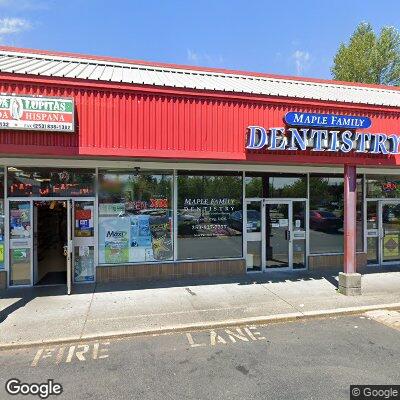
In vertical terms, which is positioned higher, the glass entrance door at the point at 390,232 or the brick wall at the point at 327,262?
the glass entrance door at the point at 390,232

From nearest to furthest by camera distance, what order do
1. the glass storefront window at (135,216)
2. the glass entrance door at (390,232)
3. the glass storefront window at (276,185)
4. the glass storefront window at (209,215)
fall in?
1. the glass storefront window at (135,216)
2. the glass storefront window at (209,215)
3. the glass storefront window at (276,185)
4. the glass entrance door at (390,232)

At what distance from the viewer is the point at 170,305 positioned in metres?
7.63

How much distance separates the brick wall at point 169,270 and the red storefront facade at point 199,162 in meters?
0.03

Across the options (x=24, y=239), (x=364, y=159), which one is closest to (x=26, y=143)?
(x=24, y=239)

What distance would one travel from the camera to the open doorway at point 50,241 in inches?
367

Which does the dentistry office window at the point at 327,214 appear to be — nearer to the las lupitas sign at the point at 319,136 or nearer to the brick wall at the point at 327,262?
the brick wall at the point at 327,262

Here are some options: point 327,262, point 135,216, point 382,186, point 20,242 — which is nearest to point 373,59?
point 382,186

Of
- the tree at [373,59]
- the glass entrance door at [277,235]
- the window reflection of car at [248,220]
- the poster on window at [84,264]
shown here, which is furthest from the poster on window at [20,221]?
the tree at [373,59]

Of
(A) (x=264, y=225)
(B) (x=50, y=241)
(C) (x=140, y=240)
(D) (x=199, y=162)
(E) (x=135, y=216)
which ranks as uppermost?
(D) (x=199, y=162)

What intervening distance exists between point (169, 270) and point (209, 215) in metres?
1.84

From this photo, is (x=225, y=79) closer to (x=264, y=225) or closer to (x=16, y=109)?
(x=264, y=225)

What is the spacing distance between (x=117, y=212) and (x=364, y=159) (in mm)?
6273

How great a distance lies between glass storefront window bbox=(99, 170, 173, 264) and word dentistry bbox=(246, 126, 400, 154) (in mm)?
2935

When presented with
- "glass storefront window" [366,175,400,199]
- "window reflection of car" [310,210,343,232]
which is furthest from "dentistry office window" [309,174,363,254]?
"glass storefront window" [366,175,400,199]
